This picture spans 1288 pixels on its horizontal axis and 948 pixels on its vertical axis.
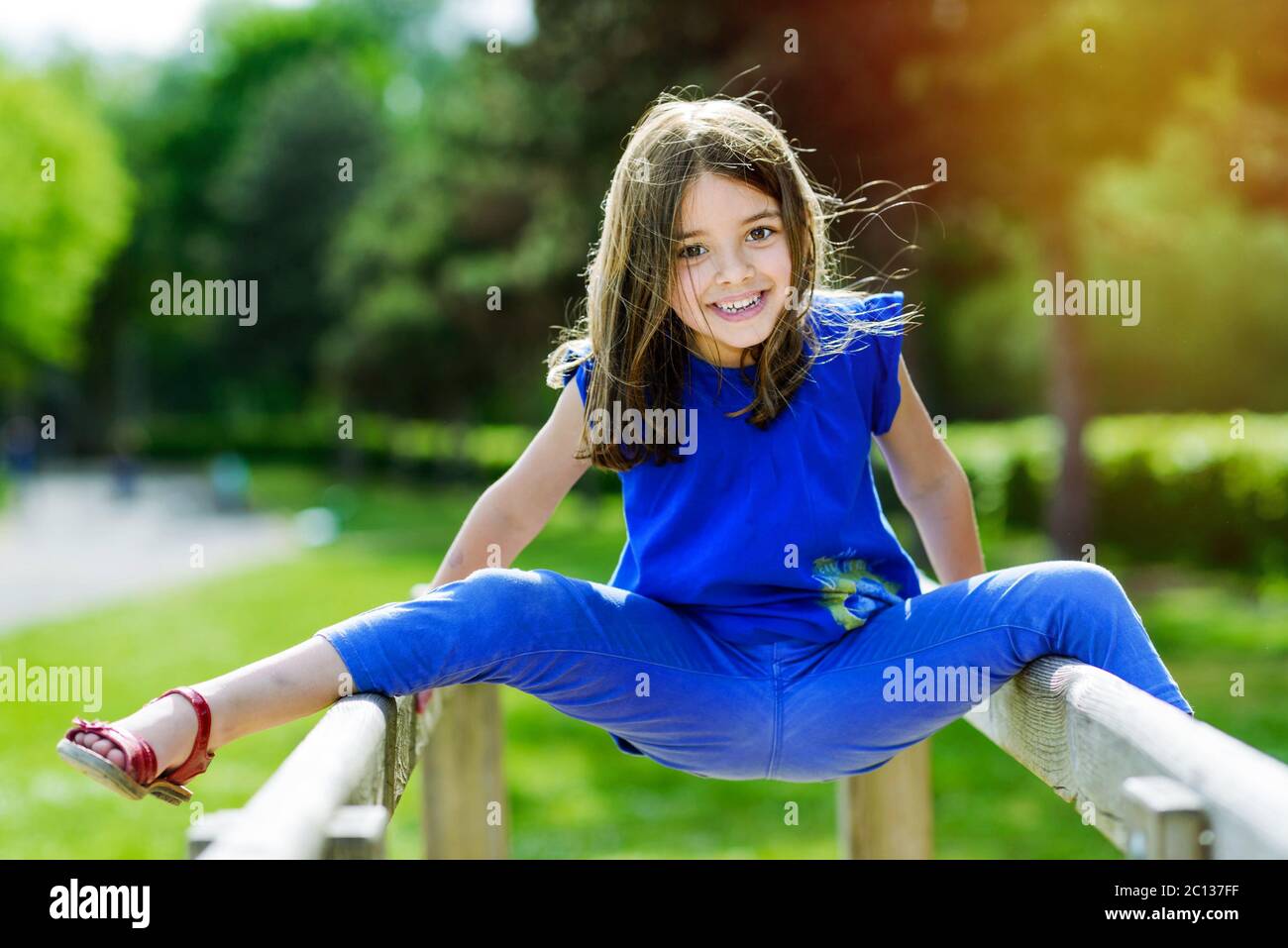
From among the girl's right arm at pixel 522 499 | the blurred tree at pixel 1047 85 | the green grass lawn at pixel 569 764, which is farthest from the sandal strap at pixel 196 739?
the blurred tree at pixel 1047 85

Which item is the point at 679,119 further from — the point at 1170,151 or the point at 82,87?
the point at 82,87

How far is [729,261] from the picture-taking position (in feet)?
7.20

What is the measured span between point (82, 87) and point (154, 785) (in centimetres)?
3954

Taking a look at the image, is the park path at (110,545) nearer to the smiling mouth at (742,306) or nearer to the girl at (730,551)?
the girl at (730,551)

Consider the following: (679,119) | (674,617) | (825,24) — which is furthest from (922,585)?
(825,24)

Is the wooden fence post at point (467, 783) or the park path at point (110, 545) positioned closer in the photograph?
the wooden fence post at point (467, 783)

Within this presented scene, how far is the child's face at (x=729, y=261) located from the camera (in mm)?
2199

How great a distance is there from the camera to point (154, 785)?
165 centimetres

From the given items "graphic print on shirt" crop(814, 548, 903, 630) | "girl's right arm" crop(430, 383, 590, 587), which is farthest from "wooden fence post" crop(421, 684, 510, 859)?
"graphic print on shirt" crop(814, 548, 903, 630)

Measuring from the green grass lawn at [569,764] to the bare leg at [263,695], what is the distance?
5.28ft

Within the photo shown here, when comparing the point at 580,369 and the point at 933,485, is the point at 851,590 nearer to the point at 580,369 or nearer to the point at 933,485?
the point at 933,485

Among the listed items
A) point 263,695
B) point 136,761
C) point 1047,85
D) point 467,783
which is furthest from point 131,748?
point 1047,85

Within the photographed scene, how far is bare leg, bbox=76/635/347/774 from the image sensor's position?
1.67 m

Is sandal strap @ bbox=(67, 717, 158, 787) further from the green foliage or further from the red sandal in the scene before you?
the green foliage
